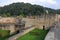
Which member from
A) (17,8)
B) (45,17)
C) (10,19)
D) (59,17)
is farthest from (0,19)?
(17,8)

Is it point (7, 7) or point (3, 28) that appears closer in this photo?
point (3, 28)

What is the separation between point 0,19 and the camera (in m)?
19.7

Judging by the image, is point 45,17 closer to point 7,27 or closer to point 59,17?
point 59,17

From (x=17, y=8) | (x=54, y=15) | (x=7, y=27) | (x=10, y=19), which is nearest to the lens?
(x=7, y=27)

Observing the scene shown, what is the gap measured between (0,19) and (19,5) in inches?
1617

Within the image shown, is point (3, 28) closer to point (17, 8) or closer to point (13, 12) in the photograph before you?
point (13, 12)

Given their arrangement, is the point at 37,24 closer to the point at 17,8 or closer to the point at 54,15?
the point at 54,15

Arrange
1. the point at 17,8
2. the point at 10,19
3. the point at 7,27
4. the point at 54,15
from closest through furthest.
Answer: the point at 7,27
the point at 54,15
the point at 10,19
the point at 17,8

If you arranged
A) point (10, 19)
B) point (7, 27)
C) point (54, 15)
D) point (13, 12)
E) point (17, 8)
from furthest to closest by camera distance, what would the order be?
point (17, 8) < point (13, 12) < point (10, 19) < point (54, 15) < point (7, 27)

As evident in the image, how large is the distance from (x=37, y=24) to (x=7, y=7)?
132ft

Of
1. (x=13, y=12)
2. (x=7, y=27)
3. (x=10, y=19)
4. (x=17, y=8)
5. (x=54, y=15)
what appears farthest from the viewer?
(x=17, y=8)

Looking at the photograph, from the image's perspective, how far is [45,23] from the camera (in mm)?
18109

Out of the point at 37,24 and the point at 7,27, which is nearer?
the point at 7,27

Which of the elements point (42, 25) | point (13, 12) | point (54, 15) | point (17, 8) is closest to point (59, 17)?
point (54, 15)
